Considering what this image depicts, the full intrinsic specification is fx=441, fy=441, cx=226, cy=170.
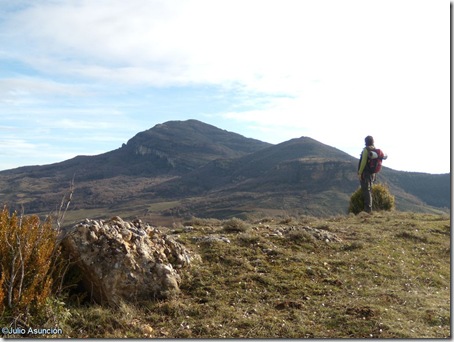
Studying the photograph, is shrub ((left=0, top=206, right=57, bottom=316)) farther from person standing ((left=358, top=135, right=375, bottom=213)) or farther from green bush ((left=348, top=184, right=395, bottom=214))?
green bush ((left=348, top=184, right=395, bottom=214))

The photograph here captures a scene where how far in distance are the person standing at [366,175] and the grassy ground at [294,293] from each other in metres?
4.91

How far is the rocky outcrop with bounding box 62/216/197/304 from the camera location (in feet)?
21.6

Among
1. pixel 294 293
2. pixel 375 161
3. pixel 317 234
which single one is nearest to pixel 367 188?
pixel 375 161

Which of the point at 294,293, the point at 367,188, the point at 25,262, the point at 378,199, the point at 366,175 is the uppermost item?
the point at 366,175

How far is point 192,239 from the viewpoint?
963 cm

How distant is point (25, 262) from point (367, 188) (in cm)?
1286

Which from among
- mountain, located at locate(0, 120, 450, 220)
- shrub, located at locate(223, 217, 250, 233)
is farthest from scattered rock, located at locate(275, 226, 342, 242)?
mountain, located at locate(0, 120, 450, 220)

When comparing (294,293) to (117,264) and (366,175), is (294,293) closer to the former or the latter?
(117,264)

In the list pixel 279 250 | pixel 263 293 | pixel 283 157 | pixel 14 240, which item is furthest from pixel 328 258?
pixel 283 157

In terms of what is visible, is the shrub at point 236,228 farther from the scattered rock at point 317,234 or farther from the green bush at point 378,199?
the green bush at point 378,199

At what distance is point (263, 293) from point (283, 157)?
6772 inches

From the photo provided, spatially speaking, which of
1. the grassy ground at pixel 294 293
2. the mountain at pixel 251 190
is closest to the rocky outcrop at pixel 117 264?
the grassy ground at pixel 294 293

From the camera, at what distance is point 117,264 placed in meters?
6.71

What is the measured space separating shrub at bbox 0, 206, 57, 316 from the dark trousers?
12031 millimetres
